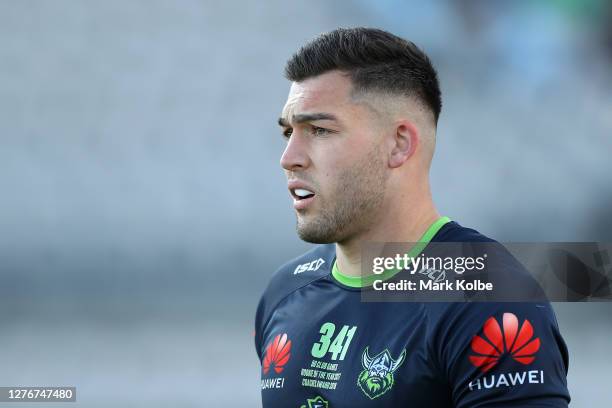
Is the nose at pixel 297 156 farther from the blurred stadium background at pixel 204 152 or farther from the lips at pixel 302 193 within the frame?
the blurred stadium background at pixel 204 152

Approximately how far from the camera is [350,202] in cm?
227

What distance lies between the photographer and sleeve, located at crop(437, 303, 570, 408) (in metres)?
1.90

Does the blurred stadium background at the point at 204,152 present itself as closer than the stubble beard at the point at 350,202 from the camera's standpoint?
No

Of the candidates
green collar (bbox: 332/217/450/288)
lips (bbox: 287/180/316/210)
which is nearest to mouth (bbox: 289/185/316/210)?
lips (bbox: 287/180/316/210)

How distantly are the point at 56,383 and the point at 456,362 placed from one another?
566 centimetres

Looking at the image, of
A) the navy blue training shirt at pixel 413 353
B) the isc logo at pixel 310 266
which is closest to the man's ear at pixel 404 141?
the navy blue training shirt at pixel 413 353

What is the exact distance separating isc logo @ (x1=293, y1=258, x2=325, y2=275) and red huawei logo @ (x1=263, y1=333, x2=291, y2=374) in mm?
273

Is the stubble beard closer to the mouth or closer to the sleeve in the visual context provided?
the mouth

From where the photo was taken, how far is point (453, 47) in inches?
332

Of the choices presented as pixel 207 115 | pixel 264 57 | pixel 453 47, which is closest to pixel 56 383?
pixel 207 115

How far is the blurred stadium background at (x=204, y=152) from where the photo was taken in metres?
7.60

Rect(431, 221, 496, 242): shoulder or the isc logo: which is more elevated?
the isc logo

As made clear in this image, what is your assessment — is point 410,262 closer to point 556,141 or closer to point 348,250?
point 348,250

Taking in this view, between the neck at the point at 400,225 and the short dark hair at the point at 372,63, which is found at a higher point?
the short dark hair at the point at 372,63
